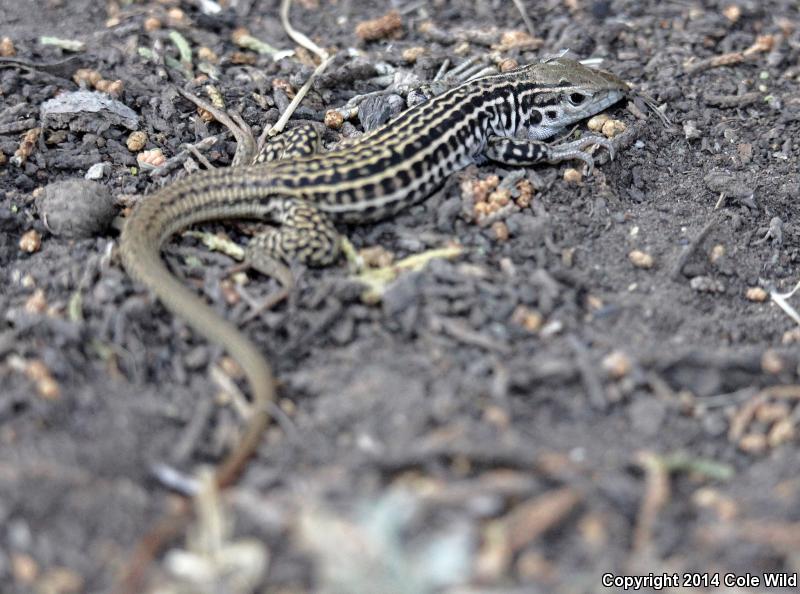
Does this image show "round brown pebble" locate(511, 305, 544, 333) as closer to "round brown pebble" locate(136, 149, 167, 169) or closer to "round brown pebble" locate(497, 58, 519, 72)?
"round brown pebble" locate(136, 149, 167, 169)

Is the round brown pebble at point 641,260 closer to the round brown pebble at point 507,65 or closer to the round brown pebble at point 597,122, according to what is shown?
the round brown pebble at point 597,122

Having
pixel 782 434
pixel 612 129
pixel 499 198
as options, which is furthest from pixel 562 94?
pixel 782 434

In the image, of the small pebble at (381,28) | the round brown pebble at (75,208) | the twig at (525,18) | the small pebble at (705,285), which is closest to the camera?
the round brown pebble at (75,208)

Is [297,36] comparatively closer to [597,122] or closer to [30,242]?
[597,122]

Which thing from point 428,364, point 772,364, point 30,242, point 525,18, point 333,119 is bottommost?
point 30,242

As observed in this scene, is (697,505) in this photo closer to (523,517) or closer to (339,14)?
(523,517)

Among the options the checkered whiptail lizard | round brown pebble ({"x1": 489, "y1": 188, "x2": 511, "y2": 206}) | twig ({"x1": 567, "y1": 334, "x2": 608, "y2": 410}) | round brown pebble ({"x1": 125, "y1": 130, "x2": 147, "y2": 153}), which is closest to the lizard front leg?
the checkered whiptail lizard

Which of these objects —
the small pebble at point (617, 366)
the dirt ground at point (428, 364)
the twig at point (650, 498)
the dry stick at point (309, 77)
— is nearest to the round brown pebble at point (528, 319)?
the dirt ground at point (428, 364)

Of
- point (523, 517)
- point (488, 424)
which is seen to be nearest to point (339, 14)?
point (488, 424)
